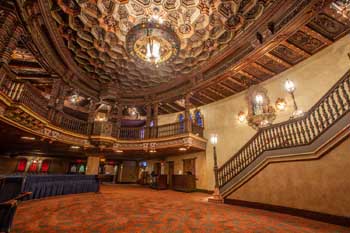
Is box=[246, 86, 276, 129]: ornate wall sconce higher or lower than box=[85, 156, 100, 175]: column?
higher

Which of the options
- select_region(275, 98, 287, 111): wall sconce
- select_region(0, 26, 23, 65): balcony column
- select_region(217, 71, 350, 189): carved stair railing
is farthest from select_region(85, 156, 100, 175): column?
select_region(275, 98, 287, 111): wall sconce

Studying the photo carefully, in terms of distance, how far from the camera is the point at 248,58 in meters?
8.11

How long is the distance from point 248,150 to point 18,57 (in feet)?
44.0

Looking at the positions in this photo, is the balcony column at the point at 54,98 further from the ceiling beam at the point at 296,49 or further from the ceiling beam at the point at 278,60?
the ceiling beam at the point at 296,49

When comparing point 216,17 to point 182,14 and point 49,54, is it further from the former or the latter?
point 49,54

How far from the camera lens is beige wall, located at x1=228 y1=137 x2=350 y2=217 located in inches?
163

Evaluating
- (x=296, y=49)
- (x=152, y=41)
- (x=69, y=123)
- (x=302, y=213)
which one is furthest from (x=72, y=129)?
(x=296, y=49)

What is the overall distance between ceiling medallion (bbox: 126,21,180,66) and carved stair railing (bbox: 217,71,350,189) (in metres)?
6.19

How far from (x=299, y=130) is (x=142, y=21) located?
8589mm

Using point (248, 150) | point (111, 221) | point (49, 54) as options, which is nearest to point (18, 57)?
point (49, 54)

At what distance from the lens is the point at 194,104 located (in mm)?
13602

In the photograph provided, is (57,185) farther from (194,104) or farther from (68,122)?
(194,104)

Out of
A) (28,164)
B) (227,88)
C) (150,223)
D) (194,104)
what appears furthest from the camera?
(28,164)

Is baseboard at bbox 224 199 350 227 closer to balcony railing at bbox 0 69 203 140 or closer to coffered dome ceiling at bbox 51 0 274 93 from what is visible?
balcony railing at bbox 0 69 203 140
